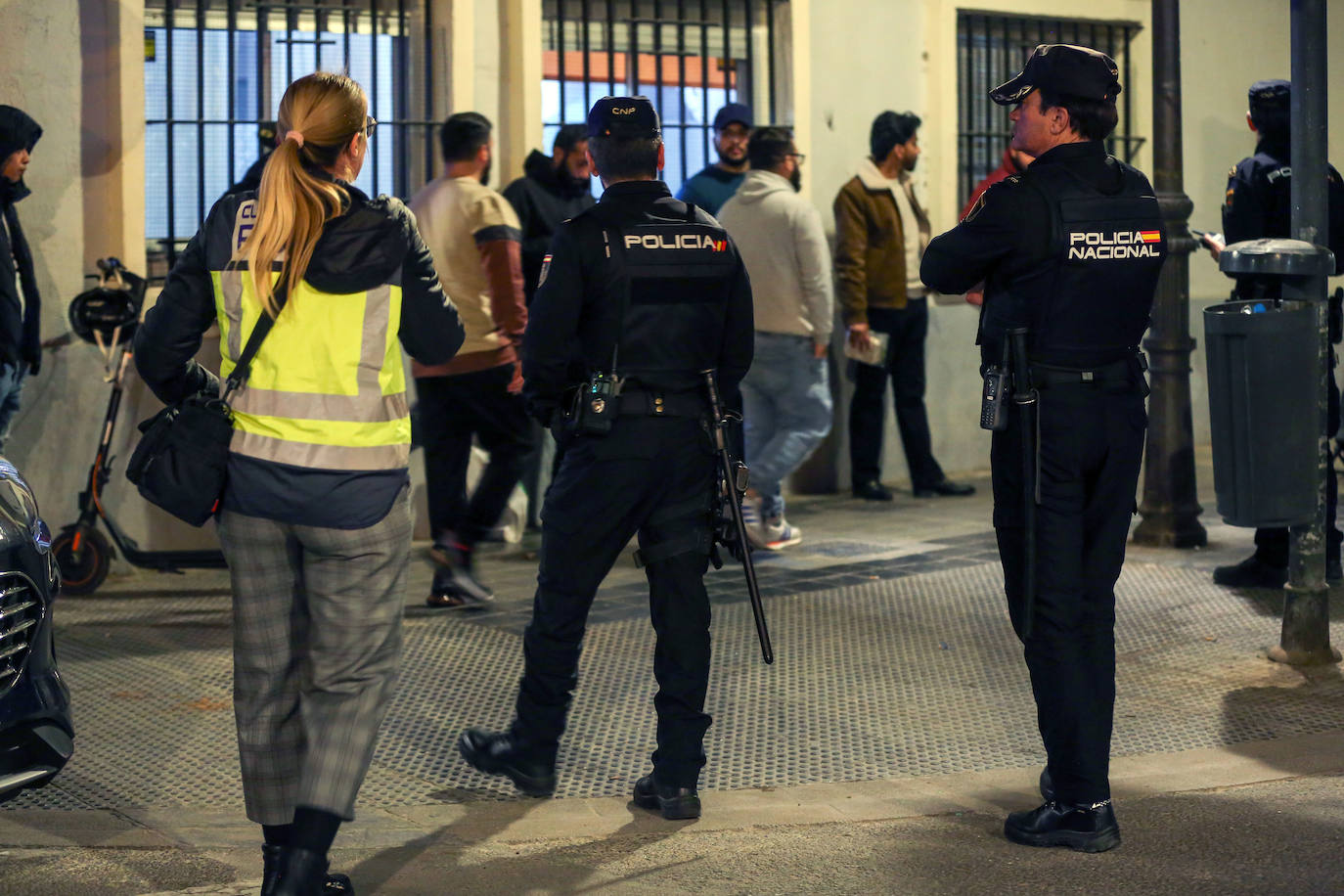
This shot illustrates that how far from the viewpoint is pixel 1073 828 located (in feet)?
14.1

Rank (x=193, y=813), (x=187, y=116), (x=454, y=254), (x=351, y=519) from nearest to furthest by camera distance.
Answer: (x=351, y=519) → (x=193, y=813) → (x=454, y=254) → (x=187, y=116)

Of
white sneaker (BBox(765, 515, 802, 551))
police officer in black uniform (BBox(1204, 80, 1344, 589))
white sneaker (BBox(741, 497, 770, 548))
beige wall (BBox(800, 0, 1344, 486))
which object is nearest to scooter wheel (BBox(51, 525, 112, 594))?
white sneaker (BBox(741, 497, 770, 548))

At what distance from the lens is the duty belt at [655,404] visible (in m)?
4.56

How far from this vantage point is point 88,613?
7316 mm

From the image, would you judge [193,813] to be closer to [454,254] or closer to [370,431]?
[370,431]

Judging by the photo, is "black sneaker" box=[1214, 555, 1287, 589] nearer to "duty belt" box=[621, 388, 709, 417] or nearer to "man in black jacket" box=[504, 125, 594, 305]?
"man in black jacket" box=[504, 125, 594, 305]

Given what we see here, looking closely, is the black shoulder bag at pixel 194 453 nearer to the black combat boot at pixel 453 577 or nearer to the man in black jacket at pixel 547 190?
the black combat boot at pixel 453 577

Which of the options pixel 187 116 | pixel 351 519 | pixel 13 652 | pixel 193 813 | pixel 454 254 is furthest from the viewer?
pixel 187 116

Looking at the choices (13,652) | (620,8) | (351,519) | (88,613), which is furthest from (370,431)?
(620,8)

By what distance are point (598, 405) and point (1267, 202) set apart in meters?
3.78

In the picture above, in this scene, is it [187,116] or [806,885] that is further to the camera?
[187,116]

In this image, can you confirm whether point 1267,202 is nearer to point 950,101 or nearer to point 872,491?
point 872,491

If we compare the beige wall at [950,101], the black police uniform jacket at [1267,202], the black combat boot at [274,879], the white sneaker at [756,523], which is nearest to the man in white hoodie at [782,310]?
the white sneaker at [756,523]

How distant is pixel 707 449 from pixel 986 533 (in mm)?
4530
